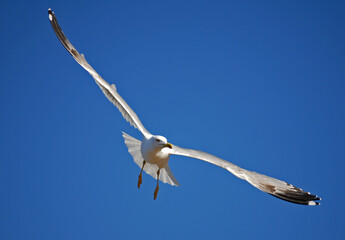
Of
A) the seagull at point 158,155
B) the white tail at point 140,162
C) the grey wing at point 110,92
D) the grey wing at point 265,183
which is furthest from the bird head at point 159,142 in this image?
the white tail at point 140,162

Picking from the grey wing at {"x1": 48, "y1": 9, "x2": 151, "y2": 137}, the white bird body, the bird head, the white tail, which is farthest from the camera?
the white tail

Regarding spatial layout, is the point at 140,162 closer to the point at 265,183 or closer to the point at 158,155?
the point at 158,155

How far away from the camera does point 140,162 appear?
8352 millimetres

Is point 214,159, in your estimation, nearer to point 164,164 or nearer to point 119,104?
point 164,164

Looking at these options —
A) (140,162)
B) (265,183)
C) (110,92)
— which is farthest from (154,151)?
(265,183)

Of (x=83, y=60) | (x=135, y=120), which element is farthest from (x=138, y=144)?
(x=83, y=60)

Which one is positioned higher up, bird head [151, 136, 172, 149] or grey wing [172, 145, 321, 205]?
grey wing [172, 145, 321, 205]

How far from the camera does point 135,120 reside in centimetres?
785

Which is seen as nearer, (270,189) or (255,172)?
(270,189)

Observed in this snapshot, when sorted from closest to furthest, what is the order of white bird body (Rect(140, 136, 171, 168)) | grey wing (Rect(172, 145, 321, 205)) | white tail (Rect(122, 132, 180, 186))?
grey wing (Rect(172, 145, 321, 205)) < white bird body (Rect(140, 136, 171, 168)) < white tail (Rect(122, 132, 180, 186))

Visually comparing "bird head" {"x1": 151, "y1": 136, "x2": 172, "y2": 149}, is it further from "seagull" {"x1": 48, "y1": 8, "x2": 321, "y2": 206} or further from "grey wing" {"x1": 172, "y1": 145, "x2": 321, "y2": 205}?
"grey wing" {"x1": 172, "y1": 145, "x2": 321, "y2": 205}

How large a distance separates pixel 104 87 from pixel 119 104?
38 cm

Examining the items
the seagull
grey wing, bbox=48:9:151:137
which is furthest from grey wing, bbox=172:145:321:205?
grey wing, bbox=48:9:151:137

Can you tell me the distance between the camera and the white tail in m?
8.33
